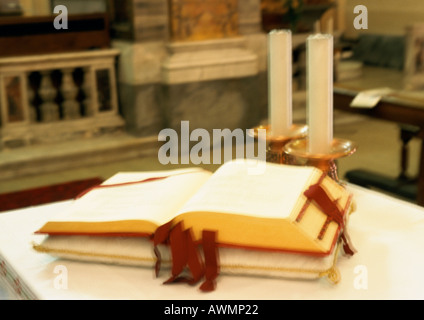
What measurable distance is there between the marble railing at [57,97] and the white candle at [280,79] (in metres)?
4.06

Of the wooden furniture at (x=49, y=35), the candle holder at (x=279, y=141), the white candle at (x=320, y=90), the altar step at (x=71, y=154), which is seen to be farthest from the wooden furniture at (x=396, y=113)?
the wooden furniture at (x=49, y=35)

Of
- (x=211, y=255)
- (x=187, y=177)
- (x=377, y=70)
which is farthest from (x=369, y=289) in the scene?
(x=377, y=70)

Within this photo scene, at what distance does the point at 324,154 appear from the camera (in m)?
1.45

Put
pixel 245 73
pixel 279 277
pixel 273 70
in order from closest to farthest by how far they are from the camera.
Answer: pixel 279 277
pixel 273 70
pixel 245 73

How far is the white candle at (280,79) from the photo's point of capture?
154 cm

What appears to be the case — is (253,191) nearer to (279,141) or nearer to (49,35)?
(279,141)

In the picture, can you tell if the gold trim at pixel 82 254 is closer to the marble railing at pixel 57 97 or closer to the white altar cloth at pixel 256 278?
the white altar cloth at pixel 256 278

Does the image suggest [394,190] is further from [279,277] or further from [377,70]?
[377,70]

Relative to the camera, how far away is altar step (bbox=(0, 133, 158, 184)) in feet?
16.5

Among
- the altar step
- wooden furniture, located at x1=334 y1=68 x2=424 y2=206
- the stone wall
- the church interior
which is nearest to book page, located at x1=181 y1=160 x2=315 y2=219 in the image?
wooden furniture, located at x1=334 y1=68 x2=424 y2=206

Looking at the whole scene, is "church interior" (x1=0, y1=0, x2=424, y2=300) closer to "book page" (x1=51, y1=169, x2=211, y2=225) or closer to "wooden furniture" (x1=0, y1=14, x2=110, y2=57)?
"wooden furniture" (x1=0, y1=14, x2=110, y2=57)

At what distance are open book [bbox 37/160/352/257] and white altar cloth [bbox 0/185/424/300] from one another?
76mm
